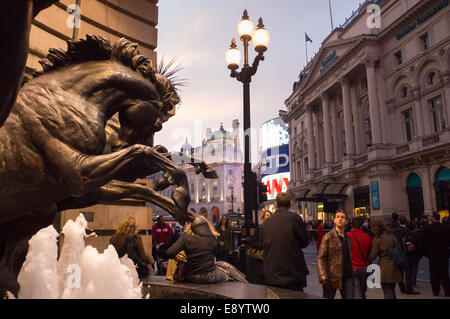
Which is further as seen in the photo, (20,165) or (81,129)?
(81,129)

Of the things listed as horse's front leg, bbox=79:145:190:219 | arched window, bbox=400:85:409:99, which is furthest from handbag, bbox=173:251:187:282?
arched window, bbox=400:85:409:99

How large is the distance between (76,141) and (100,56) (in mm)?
872

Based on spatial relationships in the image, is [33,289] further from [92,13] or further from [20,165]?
[92,13]

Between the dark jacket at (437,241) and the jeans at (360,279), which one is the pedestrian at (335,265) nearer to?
the jeans at (360,279)

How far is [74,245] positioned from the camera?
11.1 feet

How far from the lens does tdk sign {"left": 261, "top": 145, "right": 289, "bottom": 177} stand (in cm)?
7062

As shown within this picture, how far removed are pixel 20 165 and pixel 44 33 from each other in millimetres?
3888

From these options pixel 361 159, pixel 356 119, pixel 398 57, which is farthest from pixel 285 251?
pixel 356 119

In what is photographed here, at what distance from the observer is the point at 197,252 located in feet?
11.5

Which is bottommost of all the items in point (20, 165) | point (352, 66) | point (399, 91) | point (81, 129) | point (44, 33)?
point (20, 165)

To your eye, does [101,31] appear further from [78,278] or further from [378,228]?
[378,228]

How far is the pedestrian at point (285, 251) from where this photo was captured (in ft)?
15.4

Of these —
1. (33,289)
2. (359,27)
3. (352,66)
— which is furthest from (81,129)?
(359,27)

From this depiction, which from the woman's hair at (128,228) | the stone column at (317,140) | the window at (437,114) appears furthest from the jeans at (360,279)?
the stone column at (317,140)
